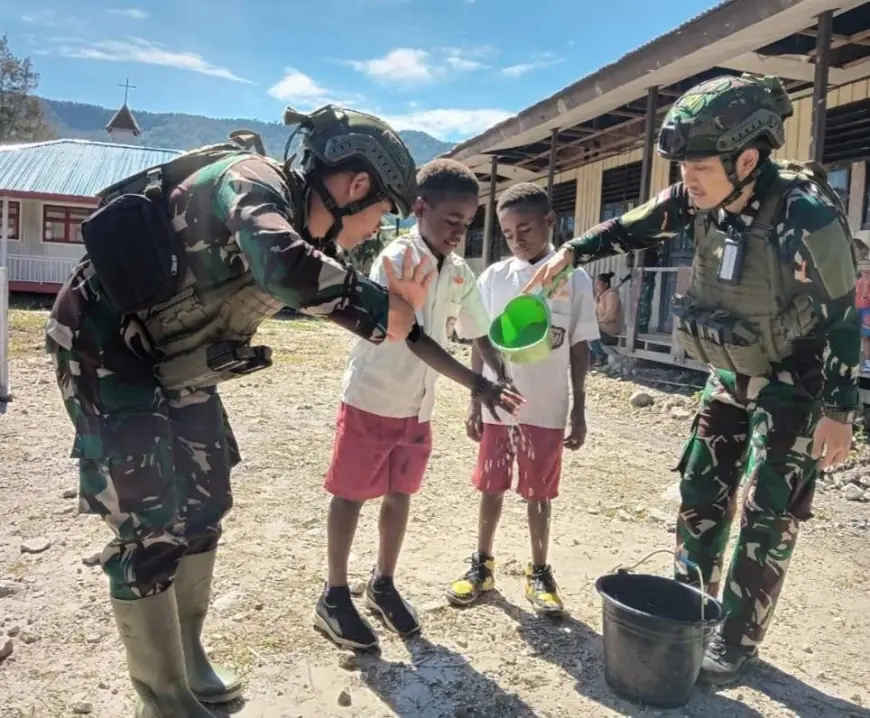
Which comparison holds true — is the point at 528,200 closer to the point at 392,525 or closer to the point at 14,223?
the point at 392,525

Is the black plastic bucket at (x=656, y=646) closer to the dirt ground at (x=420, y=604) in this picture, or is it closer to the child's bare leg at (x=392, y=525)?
the dirt ground at (x=420, y=604)

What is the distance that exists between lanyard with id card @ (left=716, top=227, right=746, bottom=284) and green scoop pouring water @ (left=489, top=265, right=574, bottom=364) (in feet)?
2.20

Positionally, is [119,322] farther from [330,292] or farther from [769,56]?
[769,56]

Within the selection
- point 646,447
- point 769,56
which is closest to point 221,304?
point 646,447

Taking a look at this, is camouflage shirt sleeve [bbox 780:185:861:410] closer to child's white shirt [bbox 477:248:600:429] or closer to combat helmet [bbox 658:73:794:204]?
combat helmet [bbox 658:73:794:204]

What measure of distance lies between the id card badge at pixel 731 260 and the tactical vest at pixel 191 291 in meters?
1.53

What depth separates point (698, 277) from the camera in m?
2.93

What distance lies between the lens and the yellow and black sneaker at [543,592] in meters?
3.26

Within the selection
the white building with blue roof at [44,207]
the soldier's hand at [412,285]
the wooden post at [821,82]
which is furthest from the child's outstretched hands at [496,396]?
the white building with blue roof at [44,207]

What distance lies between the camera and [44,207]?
21438 millimetres

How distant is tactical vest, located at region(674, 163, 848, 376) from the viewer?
8.53 feet

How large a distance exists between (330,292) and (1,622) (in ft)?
7.33

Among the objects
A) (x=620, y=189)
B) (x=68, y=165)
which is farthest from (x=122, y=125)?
(x=620, y=189)

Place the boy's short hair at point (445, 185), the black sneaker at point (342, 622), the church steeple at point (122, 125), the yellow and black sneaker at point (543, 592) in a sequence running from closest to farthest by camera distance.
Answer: the black sneaker at point (342, 622), the boy's short hair at point (445, 185), the yellow and black sneaker at point (543, 592), the church steeple at point (122, 125)
